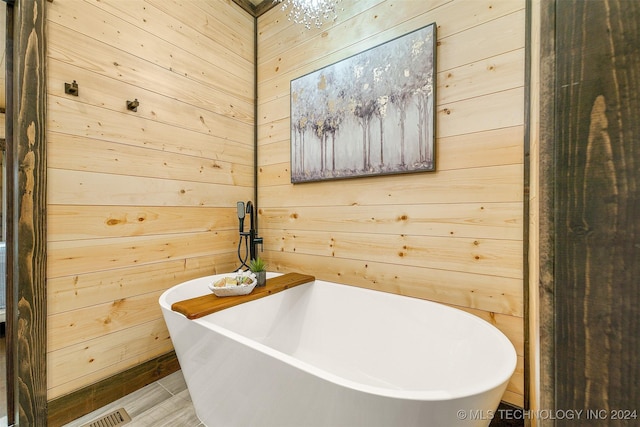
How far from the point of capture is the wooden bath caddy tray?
1320 millimetres

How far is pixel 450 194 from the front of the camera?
1531 millimetres

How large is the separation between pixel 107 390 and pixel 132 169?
1.27 m

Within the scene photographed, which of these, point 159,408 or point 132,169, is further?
point 132,169

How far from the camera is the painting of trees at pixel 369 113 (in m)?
1.58

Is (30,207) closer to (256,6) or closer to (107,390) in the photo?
(107,390)

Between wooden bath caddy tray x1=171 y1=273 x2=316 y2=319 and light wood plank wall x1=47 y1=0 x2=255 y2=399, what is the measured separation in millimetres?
534

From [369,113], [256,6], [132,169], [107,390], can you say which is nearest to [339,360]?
Result: [107,390]

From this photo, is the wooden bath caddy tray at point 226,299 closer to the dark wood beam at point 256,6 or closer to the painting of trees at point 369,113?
the painting of trees at point 369,113

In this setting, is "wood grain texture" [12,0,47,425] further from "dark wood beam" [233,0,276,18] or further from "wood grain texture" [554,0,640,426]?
"wood grain texture" [554,0,640,426]

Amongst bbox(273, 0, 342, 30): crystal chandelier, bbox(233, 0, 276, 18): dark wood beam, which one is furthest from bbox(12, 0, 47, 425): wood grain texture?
bbox(273, 0, 342, 30): crystal chandelier

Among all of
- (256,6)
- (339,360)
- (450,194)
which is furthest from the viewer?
(256,6)

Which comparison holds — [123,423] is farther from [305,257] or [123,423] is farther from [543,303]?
[543,303]

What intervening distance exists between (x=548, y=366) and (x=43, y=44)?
7.30 ft

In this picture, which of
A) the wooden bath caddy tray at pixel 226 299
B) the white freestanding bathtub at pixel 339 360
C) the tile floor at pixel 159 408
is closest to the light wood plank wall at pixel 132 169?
the tile floor at pixel 159 408
